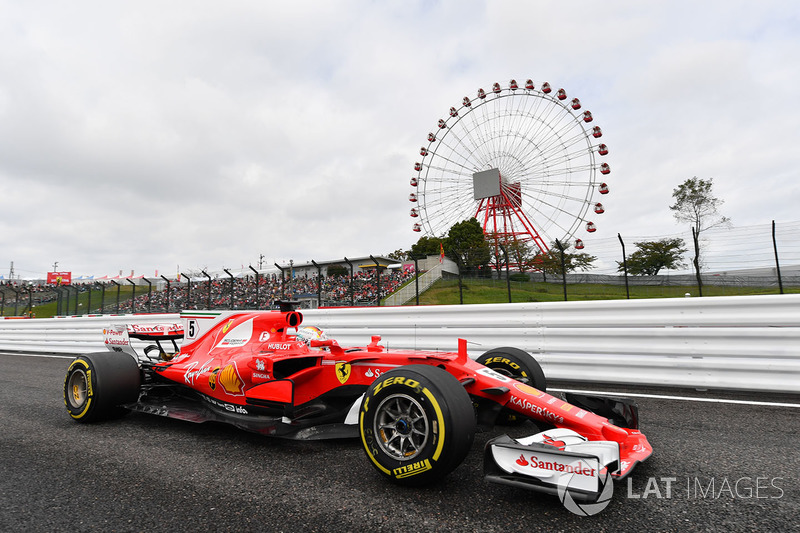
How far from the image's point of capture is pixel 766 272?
849cm

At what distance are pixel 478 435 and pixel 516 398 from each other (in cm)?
86

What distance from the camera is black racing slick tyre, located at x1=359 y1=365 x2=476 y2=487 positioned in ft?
8.02

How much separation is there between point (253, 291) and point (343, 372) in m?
10.1

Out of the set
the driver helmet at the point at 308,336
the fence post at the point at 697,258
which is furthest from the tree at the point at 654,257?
the driver helmet at the point at 308,336

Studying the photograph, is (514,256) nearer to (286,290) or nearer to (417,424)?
(286,290)

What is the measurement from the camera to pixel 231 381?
3975mm

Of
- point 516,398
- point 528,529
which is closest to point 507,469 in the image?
point 528,529

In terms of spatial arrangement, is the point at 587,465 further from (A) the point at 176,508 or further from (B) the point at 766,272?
(B) the point at 766,272

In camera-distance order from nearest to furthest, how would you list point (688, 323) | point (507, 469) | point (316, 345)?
point (507, 469), point (316, 345), point (688, 323)

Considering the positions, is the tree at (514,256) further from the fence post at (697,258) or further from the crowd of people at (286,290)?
the fence post at (697,258)

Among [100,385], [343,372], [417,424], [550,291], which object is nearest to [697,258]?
[550,291]

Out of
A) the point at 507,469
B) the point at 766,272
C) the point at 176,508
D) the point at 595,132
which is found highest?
the point at 595,132

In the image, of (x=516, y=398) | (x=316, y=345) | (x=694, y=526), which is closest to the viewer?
(x=694, y=526)

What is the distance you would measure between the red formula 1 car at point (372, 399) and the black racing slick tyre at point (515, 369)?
11mm
